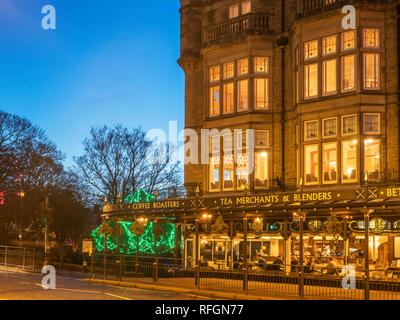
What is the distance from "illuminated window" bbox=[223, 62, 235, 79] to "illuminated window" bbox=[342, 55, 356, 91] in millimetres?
6369

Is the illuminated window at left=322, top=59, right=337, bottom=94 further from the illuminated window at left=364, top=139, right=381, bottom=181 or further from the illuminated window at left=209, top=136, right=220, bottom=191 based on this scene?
the illuminated window at left=209, top=136, right=220, bottom=191

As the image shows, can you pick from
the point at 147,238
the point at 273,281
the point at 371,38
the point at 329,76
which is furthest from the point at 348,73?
the point at 147,238

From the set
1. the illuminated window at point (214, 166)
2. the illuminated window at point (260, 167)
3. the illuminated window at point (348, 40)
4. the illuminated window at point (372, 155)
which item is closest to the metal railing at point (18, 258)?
the illuminated window at point (214, 166)

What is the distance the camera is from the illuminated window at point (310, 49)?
27.2m

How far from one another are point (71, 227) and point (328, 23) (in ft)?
138

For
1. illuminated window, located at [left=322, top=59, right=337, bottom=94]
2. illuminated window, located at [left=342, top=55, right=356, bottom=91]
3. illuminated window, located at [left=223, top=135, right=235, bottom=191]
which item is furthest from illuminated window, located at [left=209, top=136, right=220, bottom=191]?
illuminated window, located at [left=342, top=55, right=356, bottom=91]

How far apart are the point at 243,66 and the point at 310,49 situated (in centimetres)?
400

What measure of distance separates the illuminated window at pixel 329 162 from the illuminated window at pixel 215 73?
7573 millimetres

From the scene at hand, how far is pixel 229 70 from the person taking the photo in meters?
30.5

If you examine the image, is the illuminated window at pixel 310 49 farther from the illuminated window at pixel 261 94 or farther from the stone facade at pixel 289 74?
the illuminated window at pixel 261 94

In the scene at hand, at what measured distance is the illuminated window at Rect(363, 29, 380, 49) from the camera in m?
25.8

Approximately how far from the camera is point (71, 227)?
200ft

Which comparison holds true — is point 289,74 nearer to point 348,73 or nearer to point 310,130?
point 310,130
